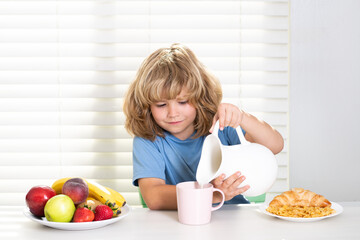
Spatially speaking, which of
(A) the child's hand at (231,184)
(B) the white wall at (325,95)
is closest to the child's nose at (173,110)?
(A) the child's hand at (231,184)

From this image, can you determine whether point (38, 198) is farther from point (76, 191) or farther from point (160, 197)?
point (160, 197)

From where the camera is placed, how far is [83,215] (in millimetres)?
896

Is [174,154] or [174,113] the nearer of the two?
[174,113]

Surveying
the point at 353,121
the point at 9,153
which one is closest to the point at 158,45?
the point at 9,153

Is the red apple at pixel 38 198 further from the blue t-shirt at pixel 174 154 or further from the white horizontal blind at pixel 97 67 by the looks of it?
the white horizontal blind at pixel 97 67

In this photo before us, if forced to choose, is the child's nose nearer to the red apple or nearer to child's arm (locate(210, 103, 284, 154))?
child's arm (locate(210, 103, 284, 154))

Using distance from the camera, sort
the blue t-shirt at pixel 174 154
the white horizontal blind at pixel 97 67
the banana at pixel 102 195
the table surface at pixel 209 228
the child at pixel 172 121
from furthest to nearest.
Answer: the white horizontal blind at pixel 97 67 < the blue t-shirt at pixel 174 154 < the child at pixel 172 121 < the banana at pixel 102 195 < the table surface at pixel 209 228

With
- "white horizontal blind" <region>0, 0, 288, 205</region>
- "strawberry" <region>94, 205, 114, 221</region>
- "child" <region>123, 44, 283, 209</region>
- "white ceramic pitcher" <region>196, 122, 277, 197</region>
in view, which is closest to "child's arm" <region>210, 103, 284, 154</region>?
"child" <region>123, 44, 283, 209</region>

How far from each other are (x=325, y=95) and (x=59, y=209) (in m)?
1.41

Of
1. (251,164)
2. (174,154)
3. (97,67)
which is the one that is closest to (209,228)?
(251,164)

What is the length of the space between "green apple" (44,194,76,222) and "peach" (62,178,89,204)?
0.02m

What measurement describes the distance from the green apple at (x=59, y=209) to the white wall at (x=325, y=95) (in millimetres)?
1258

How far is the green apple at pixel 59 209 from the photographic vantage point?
→ 2.90ft

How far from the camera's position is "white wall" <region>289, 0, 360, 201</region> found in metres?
1.87
